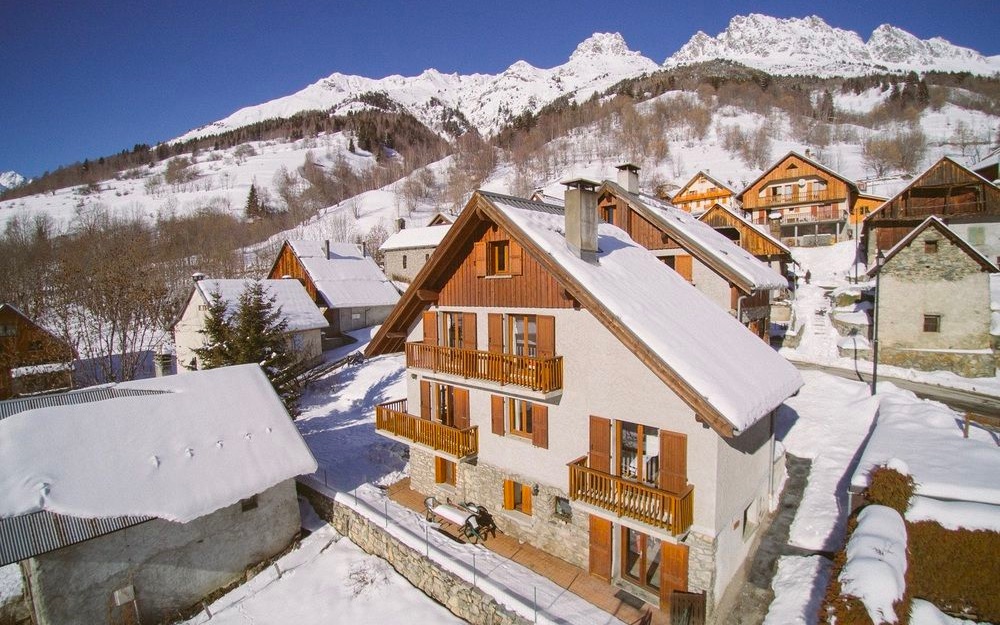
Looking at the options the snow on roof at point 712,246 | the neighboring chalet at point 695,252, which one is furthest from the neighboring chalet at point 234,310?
the snow on roof at point 712,246

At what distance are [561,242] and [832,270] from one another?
43316 millimetres

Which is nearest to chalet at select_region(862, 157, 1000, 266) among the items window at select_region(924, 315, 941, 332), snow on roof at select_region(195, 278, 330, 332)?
window at select_region(924, 315, 941, 332)

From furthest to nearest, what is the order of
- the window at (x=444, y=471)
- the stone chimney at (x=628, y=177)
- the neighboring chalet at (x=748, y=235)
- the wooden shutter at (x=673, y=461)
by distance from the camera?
the neighboring chalet at (x=748, y=235), the stone chimney at (x=628, y=177), the window at (x=444, y=471), the wooden shutter at (x=673, y=461)

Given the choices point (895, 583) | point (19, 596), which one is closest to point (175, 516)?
point (19, 596)

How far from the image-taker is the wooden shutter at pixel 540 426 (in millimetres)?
13883

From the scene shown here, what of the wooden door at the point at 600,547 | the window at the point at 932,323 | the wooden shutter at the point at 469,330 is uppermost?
the wooden shutter at the point at 469,330

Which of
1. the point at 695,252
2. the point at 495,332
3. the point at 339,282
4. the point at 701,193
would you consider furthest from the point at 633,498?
the point at 701,193

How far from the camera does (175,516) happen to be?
12.6 meters

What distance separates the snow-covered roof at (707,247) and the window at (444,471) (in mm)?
13124

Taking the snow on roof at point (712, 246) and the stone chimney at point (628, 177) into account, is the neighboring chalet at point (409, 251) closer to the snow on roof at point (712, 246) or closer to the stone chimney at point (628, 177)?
the stone chimney at point (628, 177)

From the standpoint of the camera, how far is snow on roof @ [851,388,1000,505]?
11.9 meters

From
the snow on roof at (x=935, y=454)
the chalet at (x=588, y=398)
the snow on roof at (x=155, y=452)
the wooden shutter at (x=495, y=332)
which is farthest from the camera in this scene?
the wooden shutter at (x=495, y=332)

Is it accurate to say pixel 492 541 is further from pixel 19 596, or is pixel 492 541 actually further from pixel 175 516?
pixel 19 596

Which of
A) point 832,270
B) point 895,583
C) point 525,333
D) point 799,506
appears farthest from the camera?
point 832,270
